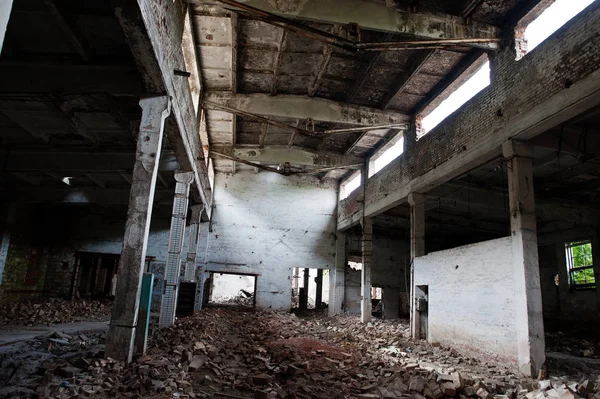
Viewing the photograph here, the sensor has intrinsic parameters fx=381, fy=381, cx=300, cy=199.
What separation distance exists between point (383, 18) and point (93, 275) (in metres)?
16.6

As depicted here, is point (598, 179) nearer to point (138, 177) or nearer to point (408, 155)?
point (408, 155)

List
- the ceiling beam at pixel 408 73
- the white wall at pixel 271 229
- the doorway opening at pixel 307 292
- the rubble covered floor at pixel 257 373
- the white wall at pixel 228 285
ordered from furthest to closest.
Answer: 1. the white wall at pixel 228 285
2. the doorway opening at pixel 307 292
3. the white wall at pixel 271 229
4. the ceiling beam at pixel 408 73
5. the rubble covered floor at pixel 257 373

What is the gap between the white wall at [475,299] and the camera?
7906mm

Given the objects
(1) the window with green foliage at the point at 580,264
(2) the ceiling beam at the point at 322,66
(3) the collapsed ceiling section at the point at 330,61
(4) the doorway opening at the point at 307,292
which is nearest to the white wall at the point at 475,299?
(3) the collapsed ceiling section at the point at 330,61

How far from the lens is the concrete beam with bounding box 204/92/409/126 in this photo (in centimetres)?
1259

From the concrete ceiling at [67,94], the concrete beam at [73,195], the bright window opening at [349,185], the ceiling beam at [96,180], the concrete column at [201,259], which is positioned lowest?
the concrete column at [201,259]

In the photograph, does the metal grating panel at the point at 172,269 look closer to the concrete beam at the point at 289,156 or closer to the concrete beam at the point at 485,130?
the concrete beam at the point at 289,156

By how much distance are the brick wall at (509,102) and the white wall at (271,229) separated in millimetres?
7630

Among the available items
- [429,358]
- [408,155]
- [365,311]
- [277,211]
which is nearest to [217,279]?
[277,211]

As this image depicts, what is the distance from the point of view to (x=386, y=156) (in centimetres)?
1597

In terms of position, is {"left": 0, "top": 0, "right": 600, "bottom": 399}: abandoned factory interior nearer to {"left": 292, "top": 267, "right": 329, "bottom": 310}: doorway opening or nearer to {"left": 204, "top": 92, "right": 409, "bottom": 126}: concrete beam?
{"left": 204, "top": 92, "right": 409, "bottom": 126}: concrete beam

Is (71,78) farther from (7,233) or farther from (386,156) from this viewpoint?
(386,156)

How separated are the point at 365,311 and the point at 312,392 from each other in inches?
432

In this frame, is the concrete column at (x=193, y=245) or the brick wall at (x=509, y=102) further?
the concrete column at (x=193, y=245)
